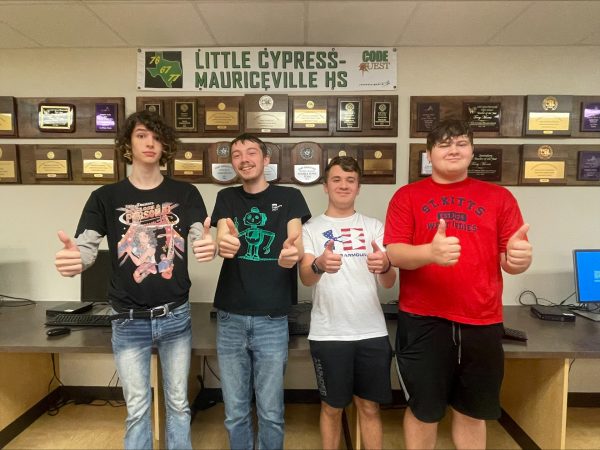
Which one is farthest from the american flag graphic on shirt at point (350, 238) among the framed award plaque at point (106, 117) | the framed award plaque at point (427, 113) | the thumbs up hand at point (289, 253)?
the framed award plaque at point (106, 117)

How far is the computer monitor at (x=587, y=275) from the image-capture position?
206 cm

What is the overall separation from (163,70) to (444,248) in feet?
6.39

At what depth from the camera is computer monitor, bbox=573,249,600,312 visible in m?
2.06

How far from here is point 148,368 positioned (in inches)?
55.2

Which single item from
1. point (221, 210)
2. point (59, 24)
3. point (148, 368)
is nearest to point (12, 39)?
point (59, 24)

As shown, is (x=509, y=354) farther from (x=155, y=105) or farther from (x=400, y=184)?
(x=155, y=105)

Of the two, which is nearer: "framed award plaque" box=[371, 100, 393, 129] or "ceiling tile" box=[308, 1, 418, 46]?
"ceiling tile" box=[308, 1, 418, 46]

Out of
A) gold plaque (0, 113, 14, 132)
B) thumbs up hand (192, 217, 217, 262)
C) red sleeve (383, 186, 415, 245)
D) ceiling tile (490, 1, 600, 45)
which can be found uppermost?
ceiling tile (490, 1, 600, 45)

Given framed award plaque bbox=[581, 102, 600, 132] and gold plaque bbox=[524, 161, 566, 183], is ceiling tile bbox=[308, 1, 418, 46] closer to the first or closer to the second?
gold plaque bbox=[524, 161, 566, 183]

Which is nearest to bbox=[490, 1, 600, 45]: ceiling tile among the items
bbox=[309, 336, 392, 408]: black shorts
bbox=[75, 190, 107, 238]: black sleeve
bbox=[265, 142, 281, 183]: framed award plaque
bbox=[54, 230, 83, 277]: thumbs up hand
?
bbox=[265, 142, 281, 183]: framed award plaque

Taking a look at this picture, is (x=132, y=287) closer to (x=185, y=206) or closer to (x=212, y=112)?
(x=185, y=206)

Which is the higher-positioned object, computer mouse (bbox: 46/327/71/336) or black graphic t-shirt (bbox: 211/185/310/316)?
black graphic t-shirt (bbox: 211/185/310/316)

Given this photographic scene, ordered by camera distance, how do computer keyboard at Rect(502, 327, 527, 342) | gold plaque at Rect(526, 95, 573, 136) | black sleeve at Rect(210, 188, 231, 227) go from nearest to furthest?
black sleeve at Rect(210, 188, 231, 227)
computer keyboard at Rect(502, 327, 527, 342)
gold plaque at Rect(526, 95, 573, 136)

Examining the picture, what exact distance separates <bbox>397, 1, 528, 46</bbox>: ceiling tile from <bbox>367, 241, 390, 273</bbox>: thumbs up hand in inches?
47.9
